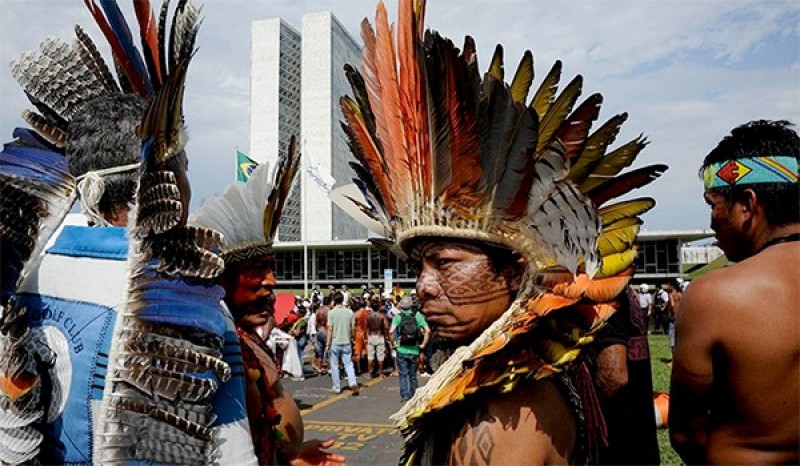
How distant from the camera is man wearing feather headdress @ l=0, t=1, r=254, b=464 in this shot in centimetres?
139

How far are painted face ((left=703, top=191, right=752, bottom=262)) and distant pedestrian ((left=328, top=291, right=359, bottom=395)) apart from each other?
366 inches

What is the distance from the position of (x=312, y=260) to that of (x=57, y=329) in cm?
4818

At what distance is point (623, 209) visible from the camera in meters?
2.26

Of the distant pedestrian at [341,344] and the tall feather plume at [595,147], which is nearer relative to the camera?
the tall feather plume at [595,147]

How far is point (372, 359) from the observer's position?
13.4m

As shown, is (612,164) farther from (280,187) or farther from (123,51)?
(123,51)

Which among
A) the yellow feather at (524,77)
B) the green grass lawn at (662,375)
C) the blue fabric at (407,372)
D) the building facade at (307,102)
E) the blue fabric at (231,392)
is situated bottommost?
the green grass lawn at (662,375)

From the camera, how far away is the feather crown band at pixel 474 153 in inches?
72.5

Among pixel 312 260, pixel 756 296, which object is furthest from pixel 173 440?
pixel 312 260

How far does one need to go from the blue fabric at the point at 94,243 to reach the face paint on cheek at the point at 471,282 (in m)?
0.98

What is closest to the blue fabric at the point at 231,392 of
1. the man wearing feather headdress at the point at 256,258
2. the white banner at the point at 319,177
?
the man wearing feather headdress at the point at 256,258

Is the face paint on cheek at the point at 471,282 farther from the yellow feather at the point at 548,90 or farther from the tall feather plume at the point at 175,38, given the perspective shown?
the tall feather plume at the point at 175,38

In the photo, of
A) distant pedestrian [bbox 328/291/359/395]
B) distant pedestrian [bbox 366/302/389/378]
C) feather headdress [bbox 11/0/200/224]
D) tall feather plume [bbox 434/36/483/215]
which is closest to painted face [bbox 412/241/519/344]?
tall feather plume [bbox 434/36/483/215]

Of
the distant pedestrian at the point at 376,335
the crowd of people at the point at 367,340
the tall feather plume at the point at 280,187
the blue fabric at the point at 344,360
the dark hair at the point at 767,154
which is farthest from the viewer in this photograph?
the distant pedestrian at the point at 376,335
